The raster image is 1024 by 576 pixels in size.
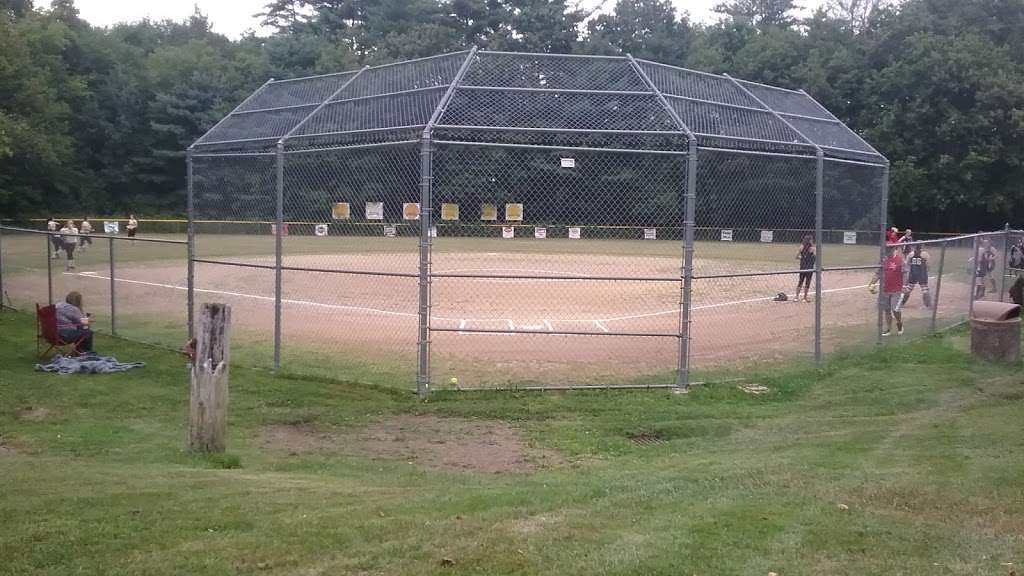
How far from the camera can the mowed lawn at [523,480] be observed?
14.9 ft

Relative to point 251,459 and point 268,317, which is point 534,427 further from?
point 268,317

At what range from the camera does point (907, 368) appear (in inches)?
459

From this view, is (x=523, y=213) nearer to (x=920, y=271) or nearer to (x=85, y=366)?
(x=85, y=366)

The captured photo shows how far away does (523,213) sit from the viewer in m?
15.2

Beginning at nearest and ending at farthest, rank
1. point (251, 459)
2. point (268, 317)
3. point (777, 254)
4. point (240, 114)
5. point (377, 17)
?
point (251, 459) < point (240, 114) < point (268, 317) < point (777, 254) < point (377, 17)

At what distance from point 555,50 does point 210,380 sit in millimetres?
49447

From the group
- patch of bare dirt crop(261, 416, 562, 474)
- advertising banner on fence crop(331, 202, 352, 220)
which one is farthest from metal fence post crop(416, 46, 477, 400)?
advertising banner on fence crop(331, 202, 352, 220)

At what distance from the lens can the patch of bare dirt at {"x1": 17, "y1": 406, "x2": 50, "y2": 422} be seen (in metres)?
8.80

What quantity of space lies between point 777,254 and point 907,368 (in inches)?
429

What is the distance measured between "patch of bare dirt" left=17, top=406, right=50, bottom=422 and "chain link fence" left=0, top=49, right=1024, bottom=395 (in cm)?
290

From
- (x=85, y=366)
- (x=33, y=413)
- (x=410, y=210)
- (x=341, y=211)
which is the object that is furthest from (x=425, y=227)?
(x=85, y=366)

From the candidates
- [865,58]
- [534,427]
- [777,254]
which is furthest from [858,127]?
[534,427]

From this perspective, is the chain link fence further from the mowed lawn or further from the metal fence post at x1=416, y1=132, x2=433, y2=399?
the mowed lawn

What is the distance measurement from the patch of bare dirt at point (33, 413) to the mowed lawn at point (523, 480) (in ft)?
0.13
